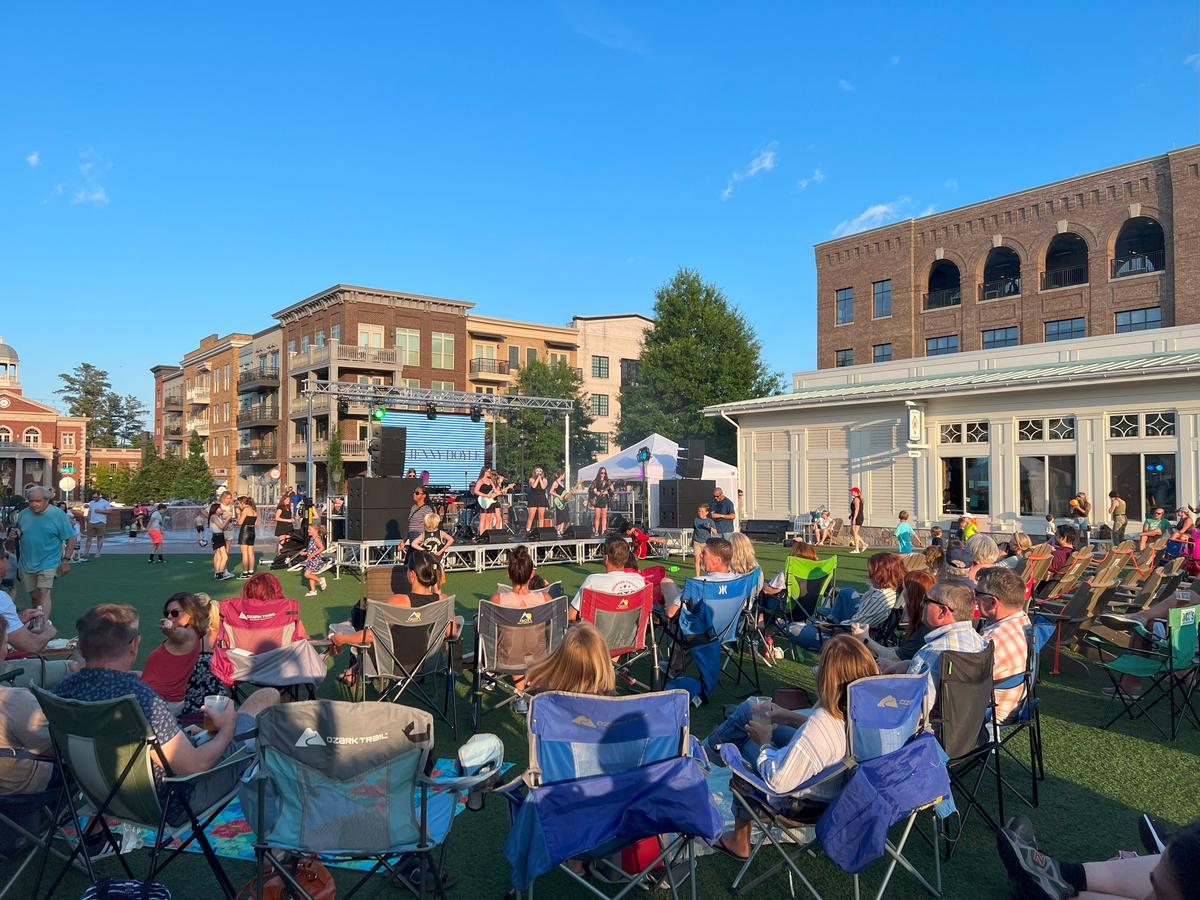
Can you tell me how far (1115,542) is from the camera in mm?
14977

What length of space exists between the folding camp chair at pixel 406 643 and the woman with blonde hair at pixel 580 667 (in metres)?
2.09

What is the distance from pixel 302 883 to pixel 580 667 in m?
1.36

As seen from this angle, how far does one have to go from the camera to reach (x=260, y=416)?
1850 inches

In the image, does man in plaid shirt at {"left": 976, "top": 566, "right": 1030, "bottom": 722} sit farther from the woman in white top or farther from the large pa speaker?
the large pa speaker

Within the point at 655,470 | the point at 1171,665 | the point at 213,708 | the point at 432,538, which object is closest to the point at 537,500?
the point at 655,470

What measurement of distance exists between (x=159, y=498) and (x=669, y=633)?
39.5 meters

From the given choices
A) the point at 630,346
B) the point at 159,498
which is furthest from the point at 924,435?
the point at 159,498

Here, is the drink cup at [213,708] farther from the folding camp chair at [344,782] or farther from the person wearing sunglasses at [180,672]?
the person wearing sunglasses at [180,672]

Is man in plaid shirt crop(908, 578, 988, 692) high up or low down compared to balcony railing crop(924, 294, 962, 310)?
down

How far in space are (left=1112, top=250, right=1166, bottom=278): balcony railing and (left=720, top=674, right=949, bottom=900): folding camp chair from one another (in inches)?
1103

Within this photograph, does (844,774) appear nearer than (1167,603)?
Yes

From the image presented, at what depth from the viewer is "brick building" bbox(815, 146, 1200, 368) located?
24422mm

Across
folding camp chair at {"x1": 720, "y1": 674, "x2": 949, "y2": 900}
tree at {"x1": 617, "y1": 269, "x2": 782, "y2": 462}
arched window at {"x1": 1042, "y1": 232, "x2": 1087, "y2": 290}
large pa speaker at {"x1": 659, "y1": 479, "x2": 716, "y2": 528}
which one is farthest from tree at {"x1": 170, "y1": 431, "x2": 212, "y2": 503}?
folding camp chair at {"x1": 720, "y1": 674, "x2": 949, "y2": 900}

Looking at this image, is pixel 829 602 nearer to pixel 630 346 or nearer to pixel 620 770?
pixel 620 770
